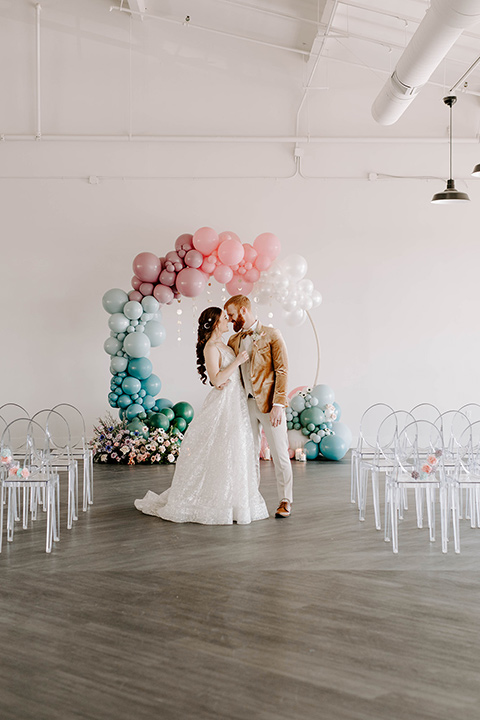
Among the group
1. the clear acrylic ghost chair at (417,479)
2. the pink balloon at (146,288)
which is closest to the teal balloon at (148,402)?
the pink balloon at (146,288)

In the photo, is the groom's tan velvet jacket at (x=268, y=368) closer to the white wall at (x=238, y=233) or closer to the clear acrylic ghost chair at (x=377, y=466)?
the clear acrylic ghost chair at (x=377, y=466)

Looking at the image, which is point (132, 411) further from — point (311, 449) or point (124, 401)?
point (311, 449)

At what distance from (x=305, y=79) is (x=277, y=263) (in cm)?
287

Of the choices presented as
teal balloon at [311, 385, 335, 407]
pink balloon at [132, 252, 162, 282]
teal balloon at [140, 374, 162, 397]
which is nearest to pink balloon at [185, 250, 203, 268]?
pink balloon at [132, 252, 162, 282]

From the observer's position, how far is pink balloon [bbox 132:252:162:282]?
28.6 ft

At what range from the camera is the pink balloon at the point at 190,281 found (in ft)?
28.4

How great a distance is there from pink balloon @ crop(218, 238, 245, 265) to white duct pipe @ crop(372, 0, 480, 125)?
2.15 meters

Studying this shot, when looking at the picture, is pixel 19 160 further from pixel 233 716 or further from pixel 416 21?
pixel 233 716

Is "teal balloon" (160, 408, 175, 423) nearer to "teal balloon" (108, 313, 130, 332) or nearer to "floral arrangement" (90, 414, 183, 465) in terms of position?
"floral arrangement" (90, 414, 183, 465)

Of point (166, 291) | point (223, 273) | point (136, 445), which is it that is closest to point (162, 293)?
point (166, 291)

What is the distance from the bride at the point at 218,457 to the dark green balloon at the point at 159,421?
116 inches

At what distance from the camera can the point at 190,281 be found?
8.65 metres

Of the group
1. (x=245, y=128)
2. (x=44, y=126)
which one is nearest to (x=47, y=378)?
(x=44, y=126)

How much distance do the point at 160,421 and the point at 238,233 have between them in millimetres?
3014
